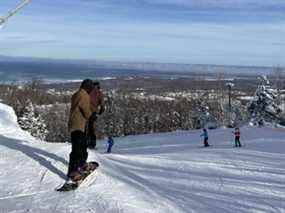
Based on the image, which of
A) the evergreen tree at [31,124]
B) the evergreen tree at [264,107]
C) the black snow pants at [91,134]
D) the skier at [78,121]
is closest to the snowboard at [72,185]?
the skier at [78,121]

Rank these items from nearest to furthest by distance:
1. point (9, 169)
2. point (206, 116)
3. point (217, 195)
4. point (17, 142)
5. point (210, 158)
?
point (217, 195), point (9, 169), point (210, 158), point (17, 142), point (206, 116)

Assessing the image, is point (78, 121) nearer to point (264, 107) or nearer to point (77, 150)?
point (77, 150)

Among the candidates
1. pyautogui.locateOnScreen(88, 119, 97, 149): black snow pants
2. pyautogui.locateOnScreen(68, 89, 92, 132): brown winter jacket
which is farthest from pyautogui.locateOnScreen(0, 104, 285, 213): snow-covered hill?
pyautogui.locateOnScreen(68, 89, 92, 132): brown winter jacket

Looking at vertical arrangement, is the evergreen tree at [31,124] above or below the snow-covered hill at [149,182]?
below

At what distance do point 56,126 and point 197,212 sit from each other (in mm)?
64463

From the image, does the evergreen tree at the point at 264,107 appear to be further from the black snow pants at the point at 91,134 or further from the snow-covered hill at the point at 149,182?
the snow-covered hill at the point at 149,182

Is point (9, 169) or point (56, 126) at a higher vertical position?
point (9, 169)

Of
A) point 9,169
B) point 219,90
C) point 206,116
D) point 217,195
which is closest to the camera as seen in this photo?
point 217,195

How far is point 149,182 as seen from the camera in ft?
31.6

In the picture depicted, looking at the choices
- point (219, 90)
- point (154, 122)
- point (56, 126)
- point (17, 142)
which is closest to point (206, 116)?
point (154, 122)

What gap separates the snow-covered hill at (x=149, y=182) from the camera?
26.4ft

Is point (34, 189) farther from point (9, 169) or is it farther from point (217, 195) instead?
point (217, 195)

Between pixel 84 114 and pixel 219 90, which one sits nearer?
pixel 84 114

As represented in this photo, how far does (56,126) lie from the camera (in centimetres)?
7106
